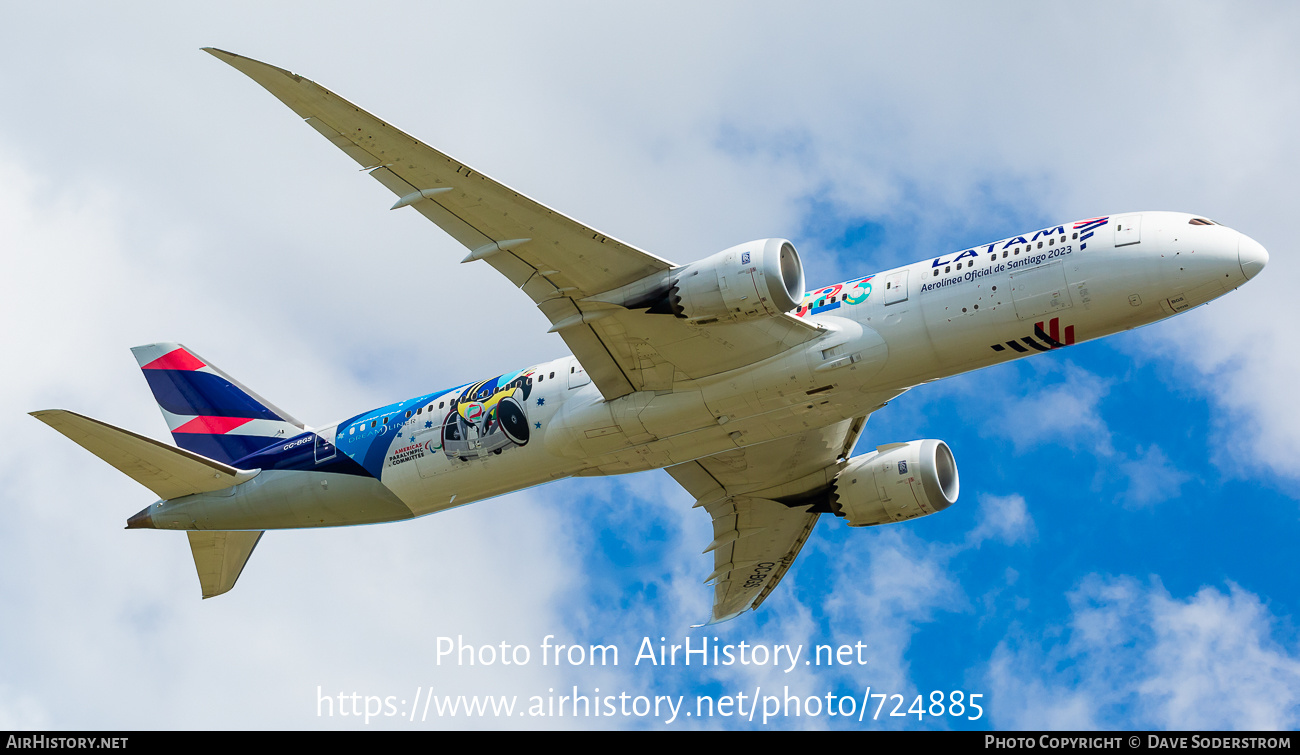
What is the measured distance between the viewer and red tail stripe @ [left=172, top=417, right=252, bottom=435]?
3972cm

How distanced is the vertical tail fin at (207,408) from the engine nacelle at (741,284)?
16.0 meters

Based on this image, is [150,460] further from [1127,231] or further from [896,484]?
[1127,231]

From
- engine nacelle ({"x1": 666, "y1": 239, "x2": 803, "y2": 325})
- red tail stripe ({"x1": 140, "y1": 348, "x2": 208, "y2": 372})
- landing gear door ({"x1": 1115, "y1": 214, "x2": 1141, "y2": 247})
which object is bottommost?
engine nacelle ({"x1": 666, "y1": 239, "x2": 803, "y2": 325})

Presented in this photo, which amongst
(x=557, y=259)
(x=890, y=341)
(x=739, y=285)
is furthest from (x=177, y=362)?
(x=890, y=341)

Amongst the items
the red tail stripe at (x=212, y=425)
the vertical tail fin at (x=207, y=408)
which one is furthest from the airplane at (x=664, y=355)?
the red tail stripe at (x=212, y=425)

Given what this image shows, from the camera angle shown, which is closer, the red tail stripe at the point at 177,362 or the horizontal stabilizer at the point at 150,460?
the horizontal stabilizer at the point at 150,460

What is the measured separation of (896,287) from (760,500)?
12604 mm

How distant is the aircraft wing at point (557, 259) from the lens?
2727cm

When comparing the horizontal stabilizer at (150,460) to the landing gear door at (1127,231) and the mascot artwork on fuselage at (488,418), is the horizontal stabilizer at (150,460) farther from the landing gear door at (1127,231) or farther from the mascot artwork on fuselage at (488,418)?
the landing gear door at (1127,231)

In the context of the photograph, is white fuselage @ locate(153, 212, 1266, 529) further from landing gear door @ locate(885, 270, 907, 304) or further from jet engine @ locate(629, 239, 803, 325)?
jet engine @ locate(629, 239, 803, 325)

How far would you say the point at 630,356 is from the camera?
31000mm

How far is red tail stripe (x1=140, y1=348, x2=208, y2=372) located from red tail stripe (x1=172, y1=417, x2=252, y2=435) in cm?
201

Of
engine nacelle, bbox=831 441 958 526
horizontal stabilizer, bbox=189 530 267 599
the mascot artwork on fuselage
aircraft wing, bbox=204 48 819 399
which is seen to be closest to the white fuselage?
the mascot artwork on fuselage

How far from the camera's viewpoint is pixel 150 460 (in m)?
35.4
